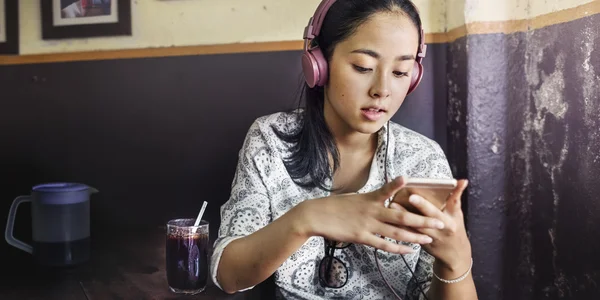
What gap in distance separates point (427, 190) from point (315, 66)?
A: 0.51 metres

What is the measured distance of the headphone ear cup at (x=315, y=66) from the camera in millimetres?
1345

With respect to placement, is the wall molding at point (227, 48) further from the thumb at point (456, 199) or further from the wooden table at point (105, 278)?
the thumb at point (456, 199)

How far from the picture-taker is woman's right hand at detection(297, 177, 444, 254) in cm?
98

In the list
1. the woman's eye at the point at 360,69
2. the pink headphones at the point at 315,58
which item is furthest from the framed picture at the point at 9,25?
the woman's eye at the point at 360,69

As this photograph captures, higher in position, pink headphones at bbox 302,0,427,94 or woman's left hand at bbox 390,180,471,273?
pink headphones at bbox 302,0,427,94

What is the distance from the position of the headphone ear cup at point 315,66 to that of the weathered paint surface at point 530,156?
2.25 ft

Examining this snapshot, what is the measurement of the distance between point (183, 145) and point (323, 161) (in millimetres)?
789

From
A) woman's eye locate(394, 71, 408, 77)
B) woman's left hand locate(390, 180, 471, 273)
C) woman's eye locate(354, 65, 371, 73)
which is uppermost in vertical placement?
woman's eye locate(354, 65, 371, 73)

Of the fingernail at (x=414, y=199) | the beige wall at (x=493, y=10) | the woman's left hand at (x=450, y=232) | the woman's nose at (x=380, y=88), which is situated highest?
the beige wall at (x=493, y=10)

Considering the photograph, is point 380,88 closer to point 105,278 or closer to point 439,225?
point 439,225

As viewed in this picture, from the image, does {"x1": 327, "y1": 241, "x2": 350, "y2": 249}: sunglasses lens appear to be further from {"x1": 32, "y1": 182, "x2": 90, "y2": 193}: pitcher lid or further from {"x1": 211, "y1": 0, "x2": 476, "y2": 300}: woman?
{"x1": 32, "y1": 182, "x2": 90, "y2": 193}: pitcher lid

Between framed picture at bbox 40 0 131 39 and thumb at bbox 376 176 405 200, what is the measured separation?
146cm

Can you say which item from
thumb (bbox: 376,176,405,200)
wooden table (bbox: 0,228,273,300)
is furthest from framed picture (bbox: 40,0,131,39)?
thumb (bbox: 376,176,405,200)

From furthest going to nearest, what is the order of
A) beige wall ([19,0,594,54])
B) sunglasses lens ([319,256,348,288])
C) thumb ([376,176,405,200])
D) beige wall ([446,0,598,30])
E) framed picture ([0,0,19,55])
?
framed picture ([0,0,19,55]) < beige wall ([19,0,594,54]) < beige wall ([446,0,598,30]) < sunglasses lens ([319,256,348,288]) < thumb ([376,176,405,200])
